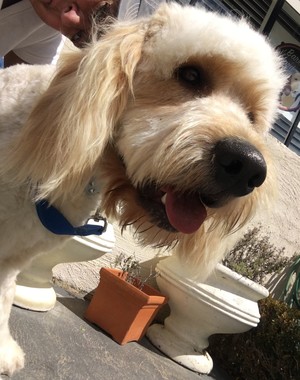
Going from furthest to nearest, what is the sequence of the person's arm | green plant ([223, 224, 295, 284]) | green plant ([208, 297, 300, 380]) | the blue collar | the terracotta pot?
green plant ([223, 224, 295, 284]), green plant ([208, 297, 300, 380]), the terracotta pot, the person's arm, the blue collar

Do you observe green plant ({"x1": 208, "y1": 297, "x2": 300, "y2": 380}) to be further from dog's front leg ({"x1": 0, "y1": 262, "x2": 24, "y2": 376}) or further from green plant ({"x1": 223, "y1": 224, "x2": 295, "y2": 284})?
dog's front leg ({"x1": 0, "y1": 262, "x2": 24, "y2": 376})

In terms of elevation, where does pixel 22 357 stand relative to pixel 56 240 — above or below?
below

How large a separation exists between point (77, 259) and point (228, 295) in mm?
1407

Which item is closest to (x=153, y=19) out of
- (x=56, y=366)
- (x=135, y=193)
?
(x=135, y=193)

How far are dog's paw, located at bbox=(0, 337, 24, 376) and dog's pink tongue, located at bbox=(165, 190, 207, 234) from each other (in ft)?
4.45

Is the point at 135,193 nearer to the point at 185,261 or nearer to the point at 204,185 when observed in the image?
the point at 204,185

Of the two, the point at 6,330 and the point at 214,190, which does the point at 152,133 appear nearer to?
the point at 214,190

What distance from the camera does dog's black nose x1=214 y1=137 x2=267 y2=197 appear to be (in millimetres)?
1625

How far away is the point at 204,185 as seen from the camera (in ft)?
5.45

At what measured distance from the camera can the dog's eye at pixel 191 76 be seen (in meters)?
1.86

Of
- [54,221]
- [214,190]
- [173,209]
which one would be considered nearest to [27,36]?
[54,221]

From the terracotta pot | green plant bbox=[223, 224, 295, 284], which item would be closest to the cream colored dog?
the terracotta pot

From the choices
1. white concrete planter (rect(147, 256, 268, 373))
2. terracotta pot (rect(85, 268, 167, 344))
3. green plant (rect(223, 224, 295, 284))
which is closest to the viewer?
terracotta pot (rect(85, 268, 167, 344))

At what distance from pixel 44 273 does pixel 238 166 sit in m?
2.25
